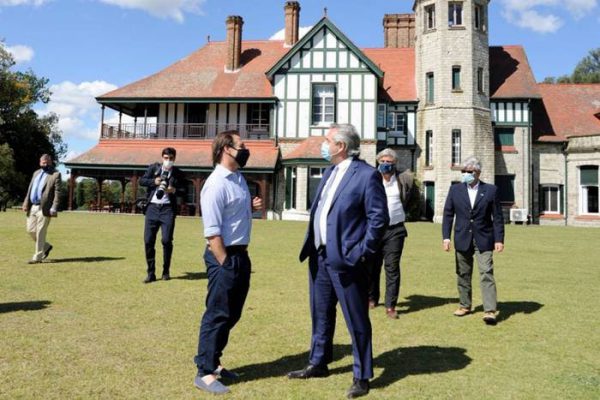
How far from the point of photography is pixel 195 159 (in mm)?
26562

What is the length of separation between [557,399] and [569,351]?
4.11 feet

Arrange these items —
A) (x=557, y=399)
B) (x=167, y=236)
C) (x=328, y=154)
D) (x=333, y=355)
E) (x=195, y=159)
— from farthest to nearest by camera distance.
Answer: (x=195, y=159)
(x=167, y=236)
(x=333, y=355)
(x=328, y=154)
(x=557, y=399)

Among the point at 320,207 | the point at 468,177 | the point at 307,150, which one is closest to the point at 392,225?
the point at 468,177

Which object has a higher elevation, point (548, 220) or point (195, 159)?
point (195, 159)

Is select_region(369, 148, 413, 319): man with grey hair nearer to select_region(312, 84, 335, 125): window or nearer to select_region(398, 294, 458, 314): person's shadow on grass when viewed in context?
select_region(398, 294, 458, 314): person's shadow on grass

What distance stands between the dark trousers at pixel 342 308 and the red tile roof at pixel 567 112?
29.0 metres

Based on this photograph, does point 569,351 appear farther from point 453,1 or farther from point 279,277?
point 453,1

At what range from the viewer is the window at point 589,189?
27672 mm

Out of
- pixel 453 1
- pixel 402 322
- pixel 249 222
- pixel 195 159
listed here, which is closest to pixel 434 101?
pixel 453 1

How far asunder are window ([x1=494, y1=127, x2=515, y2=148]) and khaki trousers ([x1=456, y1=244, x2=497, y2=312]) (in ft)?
83.0

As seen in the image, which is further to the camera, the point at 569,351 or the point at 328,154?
the point at 569,351

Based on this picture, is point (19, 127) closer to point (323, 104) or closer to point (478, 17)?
point (323, 104)

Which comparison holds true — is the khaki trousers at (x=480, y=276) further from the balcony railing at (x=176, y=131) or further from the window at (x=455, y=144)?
the balcony railing at (x=176, y=131)

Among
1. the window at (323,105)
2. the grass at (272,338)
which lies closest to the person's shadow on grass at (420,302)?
the grass at (272,338)
